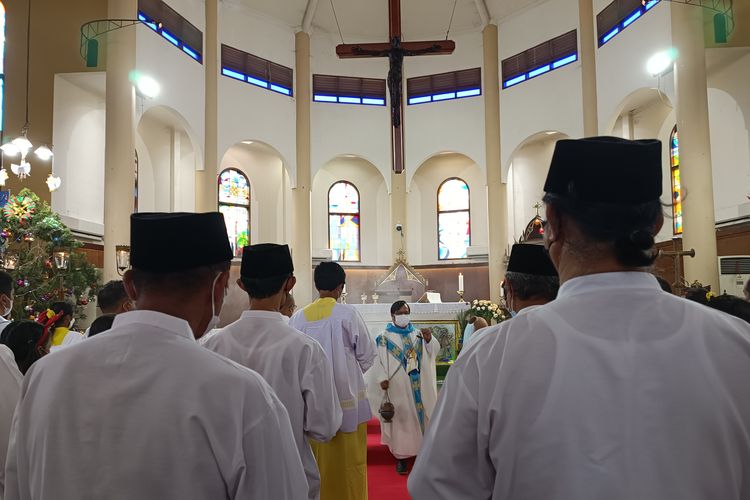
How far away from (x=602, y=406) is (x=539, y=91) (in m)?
15.6

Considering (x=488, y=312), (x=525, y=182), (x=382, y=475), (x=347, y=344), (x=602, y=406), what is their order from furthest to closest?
(x=525, y=182), (x=488, y=312), (x=382, y=475), (x=347, y=344), (x=602, y=406)

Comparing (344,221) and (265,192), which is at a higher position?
(265,192)

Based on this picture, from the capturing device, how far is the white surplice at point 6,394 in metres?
2.86

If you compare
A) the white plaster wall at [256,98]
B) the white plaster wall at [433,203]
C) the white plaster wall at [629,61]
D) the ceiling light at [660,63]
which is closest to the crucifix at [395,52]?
the ceiling light at [660,63]

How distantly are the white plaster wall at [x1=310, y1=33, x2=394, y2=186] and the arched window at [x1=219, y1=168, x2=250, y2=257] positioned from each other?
7.08ft

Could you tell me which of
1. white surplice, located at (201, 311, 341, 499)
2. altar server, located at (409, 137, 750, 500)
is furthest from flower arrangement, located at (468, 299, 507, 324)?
altar server, located at (409, 137, 750, 500)

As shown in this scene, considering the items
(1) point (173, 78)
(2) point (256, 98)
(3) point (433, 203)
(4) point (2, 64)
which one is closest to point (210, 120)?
(1) point (173, 78)

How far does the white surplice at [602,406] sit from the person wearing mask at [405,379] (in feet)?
18.3

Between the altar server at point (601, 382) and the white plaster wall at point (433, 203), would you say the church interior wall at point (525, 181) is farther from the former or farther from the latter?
the altar server at point (601, 382)

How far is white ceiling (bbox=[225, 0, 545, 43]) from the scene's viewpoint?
55.8 ft

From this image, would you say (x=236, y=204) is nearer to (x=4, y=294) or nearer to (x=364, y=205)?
(x=364, y=205)

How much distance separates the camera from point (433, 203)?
19219 mm

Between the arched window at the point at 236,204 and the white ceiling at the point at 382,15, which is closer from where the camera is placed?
the white ceiling at the point at 382,15

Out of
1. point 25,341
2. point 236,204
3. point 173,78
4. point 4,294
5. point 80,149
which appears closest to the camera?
point 25,341
